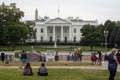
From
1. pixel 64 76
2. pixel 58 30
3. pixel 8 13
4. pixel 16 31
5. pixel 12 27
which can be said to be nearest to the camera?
pixel 64 76

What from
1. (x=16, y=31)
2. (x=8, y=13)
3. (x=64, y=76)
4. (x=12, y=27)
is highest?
(x=8, y=13)

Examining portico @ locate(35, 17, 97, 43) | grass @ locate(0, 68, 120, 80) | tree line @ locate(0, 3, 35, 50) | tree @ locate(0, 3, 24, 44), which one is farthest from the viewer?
portico @ locate(35, 17, 97, 43)

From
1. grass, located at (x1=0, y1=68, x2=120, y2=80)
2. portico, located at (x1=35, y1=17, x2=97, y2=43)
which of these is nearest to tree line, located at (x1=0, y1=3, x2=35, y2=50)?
portico, located at (x1=35, y1=17, x2=97, y2=43)

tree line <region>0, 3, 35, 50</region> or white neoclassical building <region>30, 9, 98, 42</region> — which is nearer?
tree line <region>0, 3, 35, 50</region>

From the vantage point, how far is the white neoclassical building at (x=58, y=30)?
491 feet

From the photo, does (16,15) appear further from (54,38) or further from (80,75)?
(80,75)

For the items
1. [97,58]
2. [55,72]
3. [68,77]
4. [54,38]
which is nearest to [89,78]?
[68,77]

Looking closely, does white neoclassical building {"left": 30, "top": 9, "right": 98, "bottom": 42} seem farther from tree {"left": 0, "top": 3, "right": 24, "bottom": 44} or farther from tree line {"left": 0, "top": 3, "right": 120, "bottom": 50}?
tree {"left": 0, "top": 3, "right": 24, "bottom": 44}

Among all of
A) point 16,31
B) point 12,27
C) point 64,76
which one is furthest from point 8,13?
point 64,76

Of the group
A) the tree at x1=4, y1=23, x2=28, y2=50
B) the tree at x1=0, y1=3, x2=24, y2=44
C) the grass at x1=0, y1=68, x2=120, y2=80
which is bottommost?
the grass at x1=0, y1=68, x2=120, y2=80

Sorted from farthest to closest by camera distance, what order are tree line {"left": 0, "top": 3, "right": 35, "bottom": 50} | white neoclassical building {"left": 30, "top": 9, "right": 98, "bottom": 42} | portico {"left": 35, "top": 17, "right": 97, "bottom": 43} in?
portico {"left": 35, "top": 17, "right": 97, "bottom": 43}
white neoclassical building {"left": 30, "top": 9, "right": 98, "bottom": 42}
tree line {"left": 0, "top": 3, "right": 35, "bottom": 50}

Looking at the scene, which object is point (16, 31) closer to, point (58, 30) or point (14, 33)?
point (14, 33)

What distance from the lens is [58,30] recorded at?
507 ft

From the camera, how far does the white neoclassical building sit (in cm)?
14975
